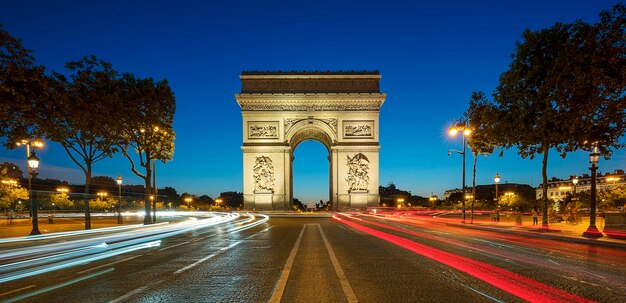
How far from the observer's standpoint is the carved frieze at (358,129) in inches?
1909

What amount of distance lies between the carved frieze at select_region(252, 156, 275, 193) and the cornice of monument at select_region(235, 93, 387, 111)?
241 inches

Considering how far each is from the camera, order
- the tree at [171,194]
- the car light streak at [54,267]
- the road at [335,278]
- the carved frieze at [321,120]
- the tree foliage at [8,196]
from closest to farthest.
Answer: the road at [335,278] < the car light streak at [54,267] < the tree foliage at [8,196] < the carved frieze at [321,120] < the tree at [171,194]

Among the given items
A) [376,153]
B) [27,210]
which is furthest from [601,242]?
[376,153]

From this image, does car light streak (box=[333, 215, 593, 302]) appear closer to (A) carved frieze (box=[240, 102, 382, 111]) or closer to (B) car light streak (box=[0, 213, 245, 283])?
(B) car light streak (box=[0, 213, 245, 283])

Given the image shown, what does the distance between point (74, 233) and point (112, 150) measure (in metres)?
8.12

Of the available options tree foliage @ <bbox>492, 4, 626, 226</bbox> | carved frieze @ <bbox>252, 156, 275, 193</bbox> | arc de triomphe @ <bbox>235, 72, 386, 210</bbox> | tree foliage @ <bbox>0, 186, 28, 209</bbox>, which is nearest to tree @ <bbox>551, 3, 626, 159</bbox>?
tree foliage @ <bbox>492, 4, 626, 226</bbox>

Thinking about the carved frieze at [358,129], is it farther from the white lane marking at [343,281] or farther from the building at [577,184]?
the building at [577,184]

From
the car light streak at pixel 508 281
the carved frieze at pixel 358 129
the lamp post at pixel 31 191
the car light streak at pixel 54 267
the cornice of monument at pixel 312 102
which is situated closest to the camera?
the car light streak at pixel 508 281

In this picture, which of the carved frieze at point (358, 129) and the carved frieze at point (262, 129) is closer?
the carved frieze at point (262, 129)

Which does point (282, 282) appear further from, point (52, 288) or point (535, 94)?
point (535, 94)

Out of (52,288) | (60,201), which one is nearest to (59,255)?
(52,288)

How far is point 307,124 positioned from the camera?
49125mm

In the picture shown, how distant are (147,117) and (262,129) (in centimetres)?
2425

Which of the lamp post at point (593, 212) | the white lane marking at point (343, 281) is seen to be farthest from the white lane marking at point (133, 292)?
the lamp post at point (593, 212)
